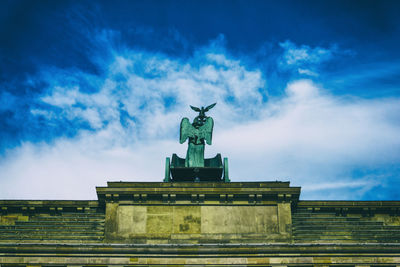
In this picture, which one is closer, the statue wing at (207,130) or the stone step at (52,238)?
the stone step at (52,238)

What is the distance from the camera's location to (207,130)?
46.9m

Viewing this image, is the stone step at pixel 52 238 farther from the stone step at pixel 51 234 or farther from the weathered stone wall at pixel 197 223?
the weathered stone wall at pixel 197 223

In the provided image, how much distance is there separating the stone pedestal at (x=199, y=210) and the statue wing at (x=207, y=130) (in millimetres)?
5019

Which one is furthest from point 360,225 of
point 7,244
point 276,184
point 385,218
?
point 7,244

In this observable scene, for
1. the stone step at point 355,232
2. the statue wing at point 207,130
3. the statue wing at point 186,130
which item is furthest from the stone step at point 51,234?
the stone step at point 355,232

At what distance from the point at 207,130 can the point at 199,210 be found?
6950mm

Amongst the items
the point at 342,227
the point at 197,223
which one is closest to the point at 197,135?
the point at 197,223

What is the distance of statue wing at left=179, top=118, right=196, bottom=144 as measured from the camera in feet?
153

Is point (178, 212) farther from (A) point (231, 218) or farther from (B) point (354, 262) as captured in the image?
(B) point (354, 262)

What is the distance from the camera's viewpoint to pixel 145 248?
4075cm

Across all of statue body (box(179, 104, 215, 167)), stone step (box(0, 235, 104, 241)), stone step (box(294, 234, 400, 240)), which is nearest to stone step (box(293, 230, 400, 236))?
stone step (box(294, 234, 400, 240))

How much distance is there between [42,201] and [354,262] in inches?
815

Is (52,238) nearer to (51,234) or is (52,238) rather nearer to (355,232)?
(51,234)

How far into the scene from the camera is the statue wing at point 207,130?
153 ft
